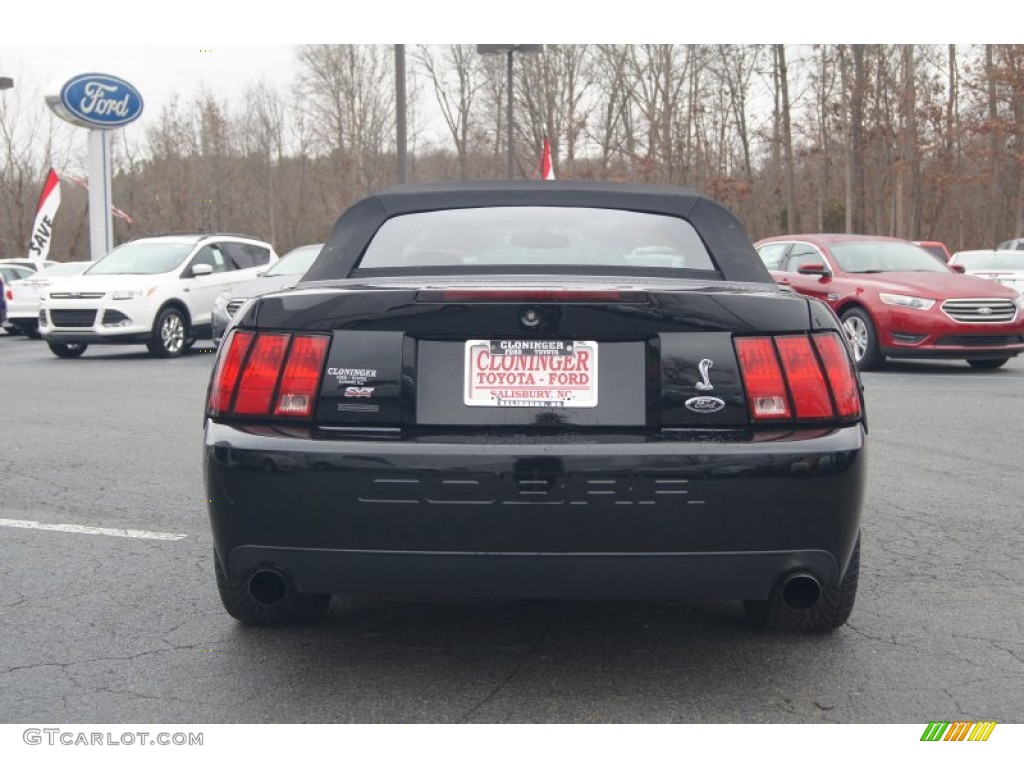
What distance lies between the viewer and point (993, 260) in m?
21.3

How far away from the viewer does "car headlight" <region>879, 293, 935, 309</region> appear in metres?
13.3

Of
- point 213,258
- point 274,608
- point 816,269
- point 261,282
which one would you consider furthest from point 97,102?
point 274,608

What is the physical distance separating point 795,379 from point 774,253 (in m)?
13.0

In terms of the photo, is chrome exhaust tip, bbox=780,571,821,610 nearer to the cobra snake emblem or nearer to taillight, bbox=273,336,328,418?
the cobra snake emblem

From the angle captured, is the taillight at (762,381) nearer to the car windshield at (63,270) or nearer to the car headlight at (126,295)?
the car headlight at (126,295)

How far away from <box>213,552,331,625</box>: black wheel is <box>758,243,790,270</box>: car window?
12.3 m

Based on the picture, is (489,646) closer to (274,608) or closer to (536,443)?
(274,608)

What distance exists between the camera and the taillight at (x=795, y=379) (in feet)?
10.6

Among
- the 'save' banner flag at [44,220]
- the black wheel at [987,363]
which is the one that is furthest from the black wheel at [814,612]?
the 'save' banner flag at [44,220]

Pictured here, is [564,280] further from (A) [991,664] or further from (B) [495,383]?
(A) [991,664]

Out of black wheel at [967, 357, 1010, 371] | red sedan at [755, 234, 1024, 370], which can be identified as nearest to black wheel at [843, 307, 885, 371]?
red sedan at [755, 234, 1024, 370]

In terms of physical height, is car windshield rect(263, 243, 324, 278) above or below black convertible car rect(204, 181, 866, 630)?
above

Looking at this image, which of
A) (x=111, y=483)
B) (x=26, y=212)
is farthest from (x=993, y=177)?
(x=111, y=483)

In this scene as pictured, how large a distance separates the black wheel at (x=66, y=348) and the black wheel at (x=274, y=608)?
1441 cm
